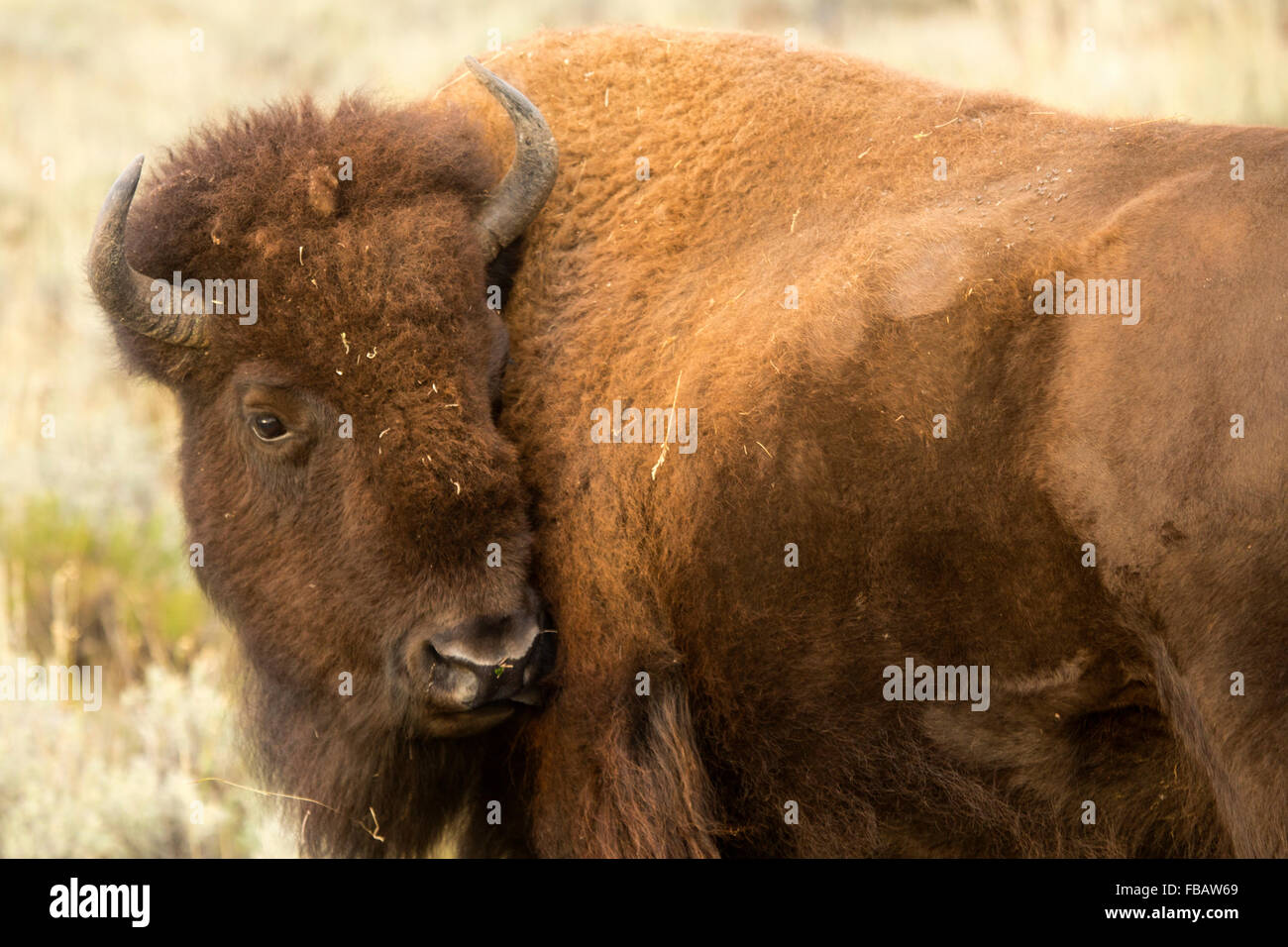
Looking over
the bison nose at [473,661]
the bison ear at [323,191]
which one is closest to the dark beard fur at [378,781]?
the bison nose at [473,661]

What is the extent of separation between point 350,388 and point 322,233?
0.44 metres

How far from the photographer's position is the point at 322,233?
3232 millimetres

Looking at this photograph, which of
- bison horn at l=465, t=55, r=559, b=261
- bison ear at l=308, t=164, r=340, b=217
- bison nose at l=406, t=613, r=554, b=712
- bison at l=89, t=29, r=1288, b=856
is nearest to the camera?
bison at l=89, t=29, r=1288, b=856

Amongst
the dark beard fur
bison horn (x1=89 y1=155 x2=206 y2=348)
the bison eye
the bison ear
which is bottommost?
the dark beard fur

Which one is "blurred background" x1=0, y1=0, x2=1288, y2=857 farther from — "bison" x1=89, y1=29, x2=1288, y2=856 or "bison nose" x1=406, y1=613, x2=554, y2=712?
"bison nose" x1=406, y1=613, x2=554, y2=712

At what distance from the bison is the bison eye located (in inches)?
0.9

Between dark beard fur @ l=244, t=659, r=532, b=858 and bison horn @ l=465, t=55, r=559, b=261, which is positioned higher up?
bison horn @ l=465, t=55, r=559, b=261

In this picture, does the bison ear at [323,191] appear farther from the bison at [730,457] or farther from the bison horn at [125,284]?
the bison horn at [125,284]

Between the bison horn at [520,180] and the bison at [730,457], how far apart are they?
0.01 metres

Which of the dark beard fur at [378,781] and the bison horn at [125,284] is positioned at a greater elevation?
the bison horn at [125,284]

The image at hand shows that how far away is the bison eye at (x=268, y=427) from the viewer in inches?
129

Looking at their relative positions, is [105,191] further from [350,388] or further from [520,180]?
[350,388]

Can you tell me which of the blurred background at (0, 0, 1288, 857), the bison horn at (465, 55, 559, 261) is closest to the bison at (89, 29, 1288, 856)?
the bison horn at (465, 55, 559, 261)

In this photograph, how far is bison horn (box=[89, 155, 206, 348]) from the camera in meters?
3.16
